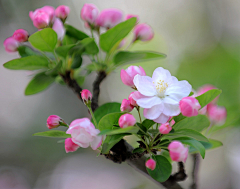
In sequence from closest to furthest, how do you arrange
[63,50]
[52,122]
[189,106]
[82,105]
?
[189,106]
[52,122]
[63,50]
[82,105]

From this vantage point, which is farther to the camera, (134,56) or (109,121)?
(134,56)

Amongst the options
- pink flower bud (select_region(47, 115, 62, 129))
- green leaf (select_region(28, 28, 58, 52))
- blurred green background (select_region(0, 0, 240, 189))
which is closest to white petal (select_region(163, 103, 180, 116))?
pink flower bud (select_region(47, 115, 62, 129))

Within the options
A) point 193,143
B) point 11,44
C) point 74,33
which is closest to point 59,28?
point 74,33

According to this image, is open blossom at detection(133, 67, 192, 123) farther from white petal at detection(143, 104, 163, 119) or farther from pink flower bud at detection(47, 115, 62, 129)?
pink flower bud at detection(47, 115, 62, 129)

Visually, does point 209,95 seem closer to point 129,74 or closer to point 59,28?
point 129,74

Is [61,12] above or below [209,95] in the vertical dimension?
above

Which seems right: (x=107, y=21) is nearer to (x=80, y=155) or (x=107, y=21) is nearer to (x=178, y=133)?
(x=178, y=133)
